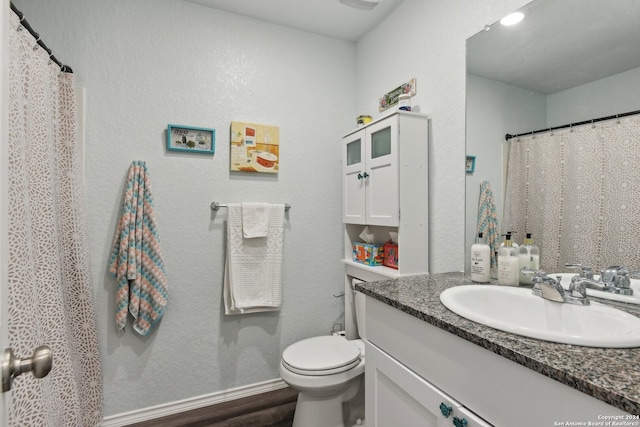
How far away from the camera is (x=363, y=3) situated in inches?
71.4

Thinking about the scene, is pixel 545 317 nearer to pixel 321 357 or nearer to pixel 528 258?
pixel 528 258

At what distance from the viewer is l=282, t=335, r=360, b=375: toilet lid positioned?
1504mm

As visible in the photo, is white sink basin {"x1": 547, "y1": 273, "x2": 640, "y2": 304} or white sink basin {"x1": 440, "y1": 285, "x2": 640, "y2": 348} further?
white sink basin {"x1": 547, "y1": 273, "x2": 640, "y2": 304}

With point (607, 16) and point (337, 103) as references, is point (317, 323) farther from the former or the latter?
point (607, 16)

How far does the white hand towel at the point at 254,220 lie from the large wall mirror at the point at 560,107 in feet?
3.85

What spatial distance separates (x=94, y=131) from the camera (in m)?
1.67

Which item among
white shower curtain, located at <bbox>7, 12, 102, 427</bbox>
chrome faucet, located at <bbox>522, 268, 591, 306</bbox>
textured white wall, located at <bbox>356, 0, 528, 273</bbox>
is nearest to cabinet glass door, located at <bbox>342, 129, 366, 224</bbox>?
textured white wall, located at <bbox>356, 0, 528, 273</bbox>

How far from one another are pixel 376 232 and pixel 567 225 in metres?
1.08

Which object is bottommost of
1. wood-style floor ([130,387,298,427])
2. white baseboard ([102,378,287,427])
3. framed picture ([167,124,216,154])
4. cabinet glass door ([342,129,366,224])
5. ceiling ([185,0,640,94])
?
wood-style floor ([130,387,298,427])

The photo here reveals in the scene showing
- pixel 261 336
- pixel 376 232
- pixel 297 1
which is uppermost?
pixel 297 1

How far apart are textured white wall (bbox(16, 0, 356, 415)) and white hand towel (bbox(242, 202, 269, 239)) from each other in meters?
0.11


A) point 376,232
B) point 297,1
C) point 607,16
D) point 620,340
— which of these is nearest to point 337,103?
point 297,1

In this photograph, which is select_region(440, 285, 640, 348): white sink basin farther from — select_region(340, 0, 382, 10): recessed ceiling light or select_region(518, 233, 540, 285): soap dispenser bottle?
select_region(340, 0, 382, 10): recessed ceiling light

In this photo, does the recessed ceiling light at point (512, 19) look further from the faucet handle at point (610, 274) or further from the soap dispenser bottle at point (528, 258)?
the faucet handle at point (610, 274)
